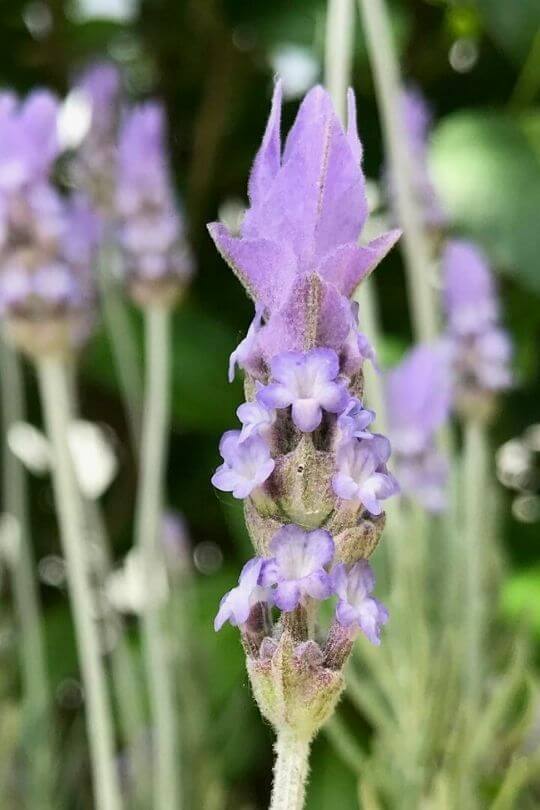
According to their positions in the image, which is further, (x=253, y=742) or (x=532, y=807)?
(x=253, y=742)

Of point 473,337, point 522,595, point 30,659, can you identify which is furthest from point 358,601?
point 522,595

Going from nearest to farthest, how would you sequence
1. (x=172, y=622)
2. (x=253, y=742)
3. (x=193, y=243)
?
(x=172, y=622) → (x=253, y=742) → (x=193, y=243)

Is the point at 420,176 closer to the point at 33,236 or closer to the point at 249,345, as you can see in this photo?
the point at 33,236

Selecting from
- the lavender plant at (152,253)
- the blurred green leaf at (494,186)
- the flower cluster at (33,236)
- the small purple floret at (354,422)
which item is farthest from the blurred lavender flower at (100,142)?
the small purple floret at (354,422)

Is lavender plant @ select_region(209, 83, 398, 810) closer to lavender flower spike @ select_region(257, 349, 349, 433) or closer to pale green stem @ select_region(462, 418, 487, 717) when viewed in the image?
lavender flower spike @ select_region(257, 349, 349, 433)

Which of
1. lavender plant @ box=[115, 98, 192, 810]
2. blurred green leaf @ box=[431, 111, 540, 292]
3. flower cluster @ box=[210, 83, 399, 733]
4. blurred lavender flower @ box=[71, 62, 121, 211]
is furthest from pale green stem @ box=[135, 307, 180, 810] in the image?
flower cluster @ box=[210, 83, 399, 733]

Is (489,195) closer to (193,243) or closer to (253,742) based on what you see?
(193,243)

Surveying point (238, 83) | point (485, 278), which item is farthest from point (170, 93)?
point (485, 278)
